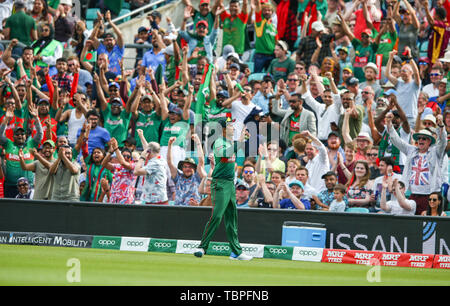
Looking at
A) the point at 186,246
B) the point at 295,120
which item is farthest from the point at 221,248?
the point at 295,120

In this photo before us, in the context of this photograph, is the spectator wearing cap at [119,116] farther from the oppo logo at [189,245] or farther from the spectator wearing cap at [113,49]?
the oppo logo at [189,245]

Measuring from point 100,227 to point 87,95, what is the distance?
4687 mm

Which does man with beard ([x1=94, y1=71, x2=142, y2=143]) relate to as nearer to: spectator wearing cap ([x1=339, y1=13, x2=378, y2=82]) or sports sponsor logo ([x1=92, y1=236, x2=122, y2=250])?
sports sponsor logo ([x1=92, y1=236, x2=122, y2=250])

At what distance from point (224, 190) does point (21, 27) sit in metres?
10.2

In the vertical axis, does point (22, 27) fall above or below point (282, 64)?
above

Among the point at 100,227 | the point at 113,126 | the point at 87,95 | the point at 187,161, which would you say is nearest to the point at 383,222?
the point at 187,161

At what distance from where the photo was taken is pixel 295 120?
56.3 ft

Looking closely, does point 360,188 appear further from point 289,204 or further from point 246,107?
point 246,107

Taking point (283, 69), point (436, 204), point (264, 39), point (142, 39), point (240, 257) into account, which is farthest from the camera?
point (142, 39)

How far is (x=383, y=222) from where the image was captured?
45.9 feet

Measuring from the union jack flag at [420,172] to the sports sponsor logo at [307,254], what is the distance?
91.2 inches

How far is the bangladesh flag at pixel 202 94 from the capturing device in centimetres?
1773

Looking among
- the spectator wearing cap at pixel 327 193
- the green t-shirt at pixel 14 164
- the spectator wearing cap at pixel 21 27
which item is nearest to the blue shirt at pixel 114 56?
the spectator wearing cap at pixel 21 27
